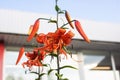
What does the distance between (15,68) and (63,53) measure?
4.34 meters

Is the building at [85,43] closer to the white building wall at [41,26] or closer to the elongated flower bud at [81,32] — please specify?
the white building wall at [41,26]

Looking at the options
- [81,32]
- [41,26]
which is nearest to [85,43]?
[41,26]

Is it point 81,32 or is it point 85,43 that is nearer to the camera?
point 81,32

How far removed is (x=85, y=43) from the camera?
5.84m

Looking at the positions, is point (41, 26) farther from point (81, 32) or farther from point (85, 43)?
point (81, 32)

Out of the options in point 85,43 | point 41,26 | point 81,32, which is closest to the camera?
point 81,32

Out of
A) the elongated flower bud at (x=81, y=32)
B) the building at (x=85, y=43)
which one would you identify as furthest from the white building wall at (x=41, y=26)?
the elongated flower bud at (x=81, y=32)

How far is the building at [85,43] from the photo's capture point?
4.99 meters

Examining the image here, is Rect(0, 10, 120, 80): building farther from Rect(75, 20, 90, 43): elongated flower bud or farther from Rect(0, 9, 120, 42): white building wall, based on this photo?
Rect(75, 20, 90, 43): elongated flower bud

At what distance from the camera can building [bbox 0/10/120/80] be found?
16.4ft

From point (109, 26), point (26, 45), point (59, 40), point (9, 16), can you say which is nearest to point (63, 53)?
point (59, 40)

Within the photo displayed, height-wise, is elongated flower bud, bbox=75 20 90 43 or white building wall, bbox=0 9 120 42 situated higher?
white building wall, bbox=0 9 120 42

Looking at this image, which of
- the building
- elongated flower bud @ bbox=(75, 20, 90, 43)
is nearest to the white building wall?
the building

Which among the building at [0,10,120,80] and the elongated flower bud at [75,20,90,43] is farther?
the building at [0,10,120,80]
